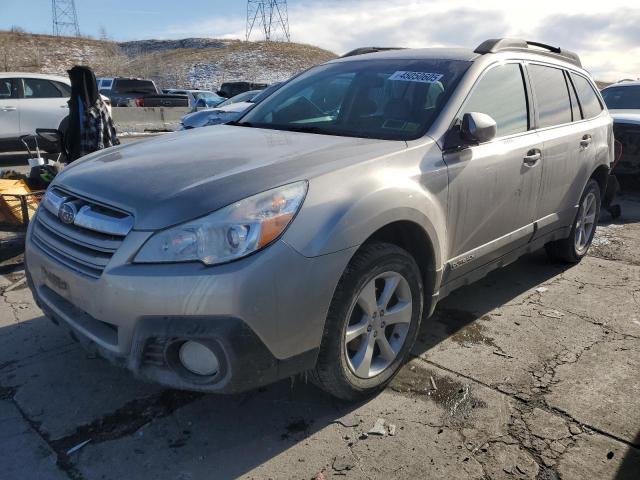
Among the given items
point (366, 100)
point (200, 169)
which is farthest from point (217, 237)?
point (366, 100)

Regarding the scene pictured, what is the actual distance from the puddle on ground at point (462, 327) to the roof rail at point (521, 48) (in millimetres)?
1835

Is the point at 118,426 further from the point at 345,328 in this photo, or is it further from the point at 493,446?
the point at 493,446

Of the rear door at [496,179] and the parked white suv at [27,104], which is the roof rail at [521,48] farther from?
the parked white suv at [27,104]

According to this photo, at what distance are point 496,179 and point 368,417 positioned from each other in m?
1.67

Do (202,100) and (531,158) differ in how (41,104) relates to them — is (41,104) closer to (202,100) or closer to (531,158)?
(531,158)

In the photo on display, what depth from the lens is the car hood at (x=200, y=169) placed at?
2268 mm

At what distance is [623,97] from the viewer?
970cm

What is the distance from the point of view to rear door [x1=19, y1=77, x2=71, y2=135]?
1069 centimetres

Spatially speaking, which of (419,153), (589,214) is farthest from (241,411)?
(589,214)

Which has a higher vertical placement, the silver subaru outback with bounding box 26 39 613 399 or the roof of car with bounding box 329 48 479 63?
the roof of car with bounding box 329 48 479 63

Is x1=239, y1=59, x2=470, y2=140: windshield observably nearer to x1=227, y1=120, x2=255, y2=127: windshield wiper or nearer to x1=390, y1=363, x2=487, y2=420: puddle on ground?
x1=227, y1=120, x2=255, y2=127: windshield wiper

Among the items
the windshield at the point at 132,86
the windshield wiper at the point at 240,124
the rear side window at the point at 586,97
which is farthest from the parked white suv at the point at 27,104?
the windshield at the point at 132,86

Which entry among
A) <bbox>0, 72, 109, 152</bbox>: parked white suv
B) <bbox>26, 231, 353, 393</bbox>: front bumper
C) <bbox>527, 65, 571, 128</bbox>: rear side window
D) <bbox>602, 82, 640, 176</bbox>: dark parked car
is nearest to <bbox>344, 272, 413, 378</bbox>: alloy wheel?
<bbox>26, 231, 353, 393</bbox>: front bumper

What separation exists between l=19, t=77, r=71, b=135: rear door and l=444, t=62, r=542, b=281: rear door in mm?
9552
